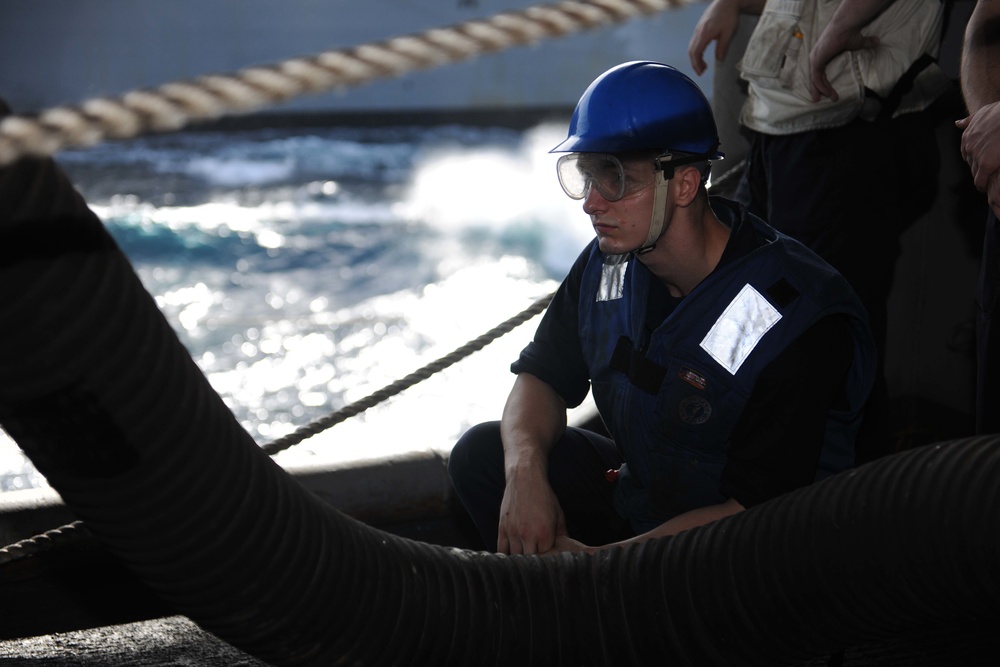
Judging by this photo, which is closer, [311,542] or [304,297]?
[311,542]

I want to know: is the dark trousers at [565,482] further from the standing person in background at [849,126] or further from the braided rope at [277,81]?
the braided rope at [277,81]

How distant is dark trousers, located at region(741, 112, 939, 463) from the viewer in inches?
103

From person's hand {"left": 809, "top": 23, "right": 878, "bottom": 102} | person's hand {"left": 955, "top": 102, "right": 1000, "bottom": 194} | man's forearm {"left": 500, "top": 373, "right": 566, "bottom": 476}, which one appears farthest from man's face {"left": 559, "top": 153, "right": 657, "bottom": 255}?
person's hand {"left": 809, "top": 23, "right": 878, "bottom": 102}

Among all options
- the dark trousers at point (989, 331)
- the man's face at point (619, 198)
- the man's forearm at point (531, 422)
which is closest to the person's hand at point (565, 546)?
the man's forearm at point (531, 422)

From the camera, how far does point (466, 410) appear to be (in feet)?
21.2

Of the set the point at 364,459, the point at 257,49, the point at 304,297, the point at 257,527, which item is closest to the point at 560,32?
the point at 257,527

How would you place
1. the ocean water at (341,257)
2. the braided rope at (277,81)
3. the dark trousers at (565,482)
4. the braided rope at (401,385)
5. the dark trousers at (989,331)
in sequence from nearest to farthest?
the braided rope at (277,81) → the dark trousers at (989,331) → the dark trousers at (565,482) → the braided rope at (401,385) → the ocean water at (341,257)

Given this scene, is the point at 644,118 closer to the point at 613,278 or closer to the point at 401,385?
the point at 613,278

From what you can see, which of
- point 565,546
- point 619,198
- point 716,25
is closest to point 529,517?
point 565,546

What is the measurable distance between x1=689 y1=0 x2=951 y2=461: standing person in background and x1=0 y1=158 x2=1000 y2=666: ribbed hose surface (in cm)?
118

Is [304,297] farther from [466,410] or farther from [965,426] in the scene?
[965,426]

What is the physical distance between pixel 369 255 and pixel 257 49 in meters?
11.7

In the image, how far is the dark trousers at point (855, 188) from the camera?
2619 mm

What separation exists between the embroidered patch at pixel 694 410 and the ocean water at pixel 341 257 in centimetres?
126
